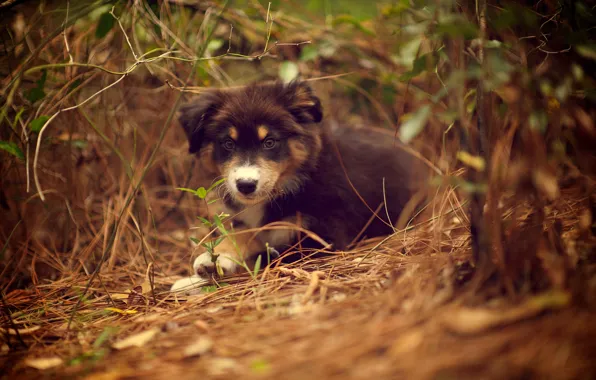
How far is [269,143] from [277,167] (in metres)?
0.20

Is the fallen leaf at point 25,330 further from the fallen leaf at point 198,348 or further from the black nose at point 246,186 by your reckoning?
the black nose at point 246,186

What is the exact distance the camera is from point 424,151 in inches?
173

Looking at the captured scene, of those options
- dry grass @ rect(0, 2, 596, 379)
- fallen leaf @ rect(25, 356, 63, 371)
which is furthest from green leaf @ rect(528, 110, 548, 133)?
fallen leaf @ rect(25, 356, 63, 371)

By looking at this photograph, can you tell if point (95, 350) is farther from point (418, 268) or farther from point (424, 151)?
point (424, 151)

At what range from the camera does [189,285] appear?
2.93m

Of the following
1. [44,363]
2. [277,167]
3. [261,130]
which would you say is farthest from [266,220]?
[44,363]

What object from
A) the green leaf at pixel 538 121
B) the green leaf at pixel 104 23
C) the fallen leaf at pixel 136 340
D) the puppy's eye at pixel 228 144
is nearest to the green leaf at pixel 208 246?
the fallen leaf at pixel 136 340

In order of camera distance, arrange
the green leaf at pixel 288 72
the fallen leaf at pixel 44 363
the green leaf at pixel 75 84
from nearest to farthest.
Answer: the fallen leaf at pixel 44 363 < the green leaf at pixel 75 84 < the green leaf at pixel 288 72

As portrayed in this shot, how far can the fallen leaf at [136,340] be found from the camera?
200 cm

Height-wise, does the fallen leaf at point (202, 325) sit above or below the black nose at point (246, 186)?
below

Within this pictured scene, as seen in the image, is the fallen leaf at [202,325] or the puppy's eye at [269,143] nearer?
the fallen leaf at [202,325]

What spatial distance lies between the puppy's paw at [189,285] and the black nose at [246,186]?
65cm

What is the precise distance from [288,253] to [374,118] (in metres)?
2.91

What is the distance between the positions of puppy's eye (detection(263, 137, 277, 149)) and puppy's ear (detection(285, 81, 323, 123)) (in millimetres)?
266
